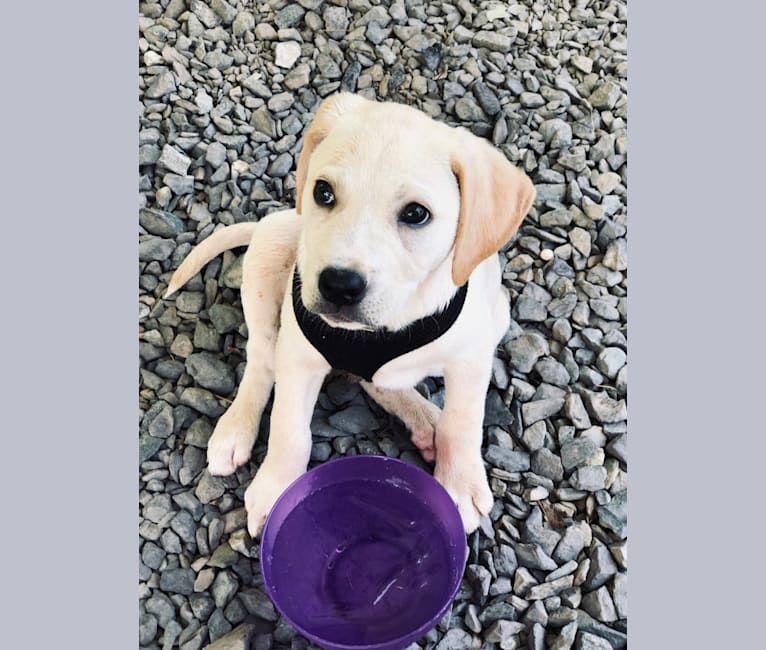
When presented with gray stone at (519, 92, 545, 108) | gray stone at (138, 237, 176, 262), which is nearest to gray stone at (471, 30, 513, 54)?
gray stone at (519, 92, 545, 108)

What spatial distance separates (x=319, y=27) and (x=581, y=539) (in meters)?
3.00

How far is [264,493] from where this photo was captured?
2.62m

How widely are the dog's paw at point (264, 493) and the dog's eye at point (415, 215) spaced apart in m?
1.15

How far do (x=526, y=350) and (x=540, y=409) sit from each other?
0.87 ft

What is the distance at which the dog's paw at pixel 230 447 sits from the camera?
2764mm

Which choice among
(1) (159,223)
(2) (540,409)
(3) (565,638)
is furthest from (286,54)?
(3) (565,638)

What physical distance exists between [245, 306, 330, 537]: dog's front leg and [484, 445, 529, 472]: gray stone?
27.7 inches

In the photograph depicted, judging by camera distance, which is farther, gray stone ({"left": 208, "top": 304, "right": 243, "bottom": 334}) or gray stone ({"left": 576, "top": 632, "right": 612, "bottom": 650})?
gray stone ({"left": 208, "top": 304, "right": 243, "bottom": 334})

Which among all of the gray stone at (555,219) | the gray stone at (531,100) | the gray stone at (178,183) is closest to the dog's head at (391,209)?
the gray stone at (555,219)

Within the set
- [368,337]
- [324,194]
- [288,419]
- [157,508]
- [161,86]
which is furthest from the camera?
[161,86]

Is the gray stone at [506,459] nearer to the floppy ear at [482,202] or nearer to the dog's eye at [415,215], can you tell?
the floppy ear at [482,202]

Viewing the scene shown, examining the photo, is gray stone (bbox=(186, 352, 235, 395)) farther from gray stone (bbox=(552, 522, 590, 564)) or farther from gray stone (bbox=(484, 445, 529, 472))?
gray stone (bbox=(552, 522, 590, 564))

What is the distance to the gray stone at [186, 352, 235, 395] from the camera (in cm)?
301

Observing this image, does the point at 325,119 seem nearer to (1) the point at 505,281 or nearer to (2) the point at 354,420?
(2) the point at 354,420
